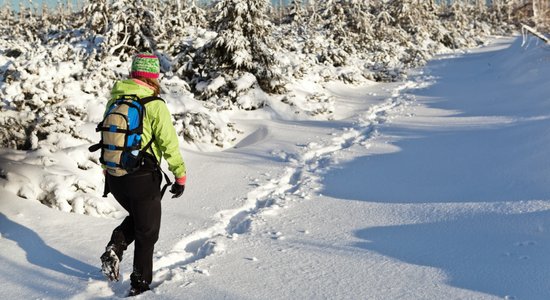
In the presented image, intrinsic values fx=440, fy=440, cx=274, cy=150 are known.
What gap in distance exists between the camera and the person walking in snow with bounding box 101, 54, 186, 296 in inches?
133

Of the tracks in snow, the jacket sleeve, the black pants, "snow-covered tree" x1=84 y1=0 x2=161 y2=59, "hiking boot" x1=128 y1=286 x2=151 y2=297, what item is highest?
"snow-covered tree" x1=84 y1=0 x2=161 y2=59

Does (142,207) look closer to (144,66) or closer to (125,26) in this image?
(144,66)

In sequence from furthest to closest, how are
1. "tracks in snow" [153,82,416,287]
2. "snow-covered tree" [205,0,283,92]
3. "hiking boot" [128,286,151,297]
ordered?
"snow-covered tree" [205,0,283,92], "tracks in snow" [153,82,416,287], "hiking boot" [128,286,151,297]

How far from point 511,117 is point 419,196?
17.9 ft

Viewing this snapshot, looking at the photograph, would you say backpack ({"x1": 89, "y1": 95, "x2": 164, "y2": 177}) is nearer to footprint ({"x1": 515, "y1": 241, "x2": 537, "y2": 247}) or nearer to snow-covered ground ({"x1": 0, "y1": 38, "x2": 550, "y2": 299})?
snow-covered ground ({"x1": 0, "y1": 38, "x2": 550, "y2": 299})

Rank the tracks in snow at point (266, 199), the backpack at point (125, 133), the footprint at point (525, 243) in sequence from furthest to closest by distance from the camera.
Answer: the tracks in snow at point (266, 199), the footprint at point (525, 243), the backpack at point (125, 133)

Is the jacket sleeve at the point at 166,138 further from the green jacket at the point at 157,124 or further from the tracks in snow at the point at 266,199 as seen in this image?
the tracks in snow at the point at 266,199

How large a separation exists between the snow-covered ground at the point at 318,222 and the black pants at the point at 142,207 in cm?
26

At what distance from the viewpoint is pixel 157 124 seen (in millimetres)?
3375

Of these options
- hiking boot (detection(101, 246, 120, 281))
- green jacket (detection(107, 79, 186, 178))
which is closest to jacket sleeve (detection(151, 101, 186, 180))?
green jacket (detection(107, 79, 186, 178))

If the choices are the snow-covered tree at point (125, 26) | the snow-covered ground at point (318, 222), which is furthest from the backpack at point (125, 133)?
the snow-covered tree at point (125, 26)

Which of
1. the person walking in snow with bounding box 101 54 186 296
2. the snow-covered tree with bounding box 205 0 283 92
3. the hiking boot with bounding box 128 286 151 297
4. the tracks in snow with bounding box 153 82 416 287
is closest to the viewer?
the person walking in snow with bounding box 101 54 186 296

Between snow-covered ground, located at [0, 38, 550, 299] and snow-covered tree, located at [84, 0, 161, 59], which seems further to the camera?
snow-covered tree, located at [84, 0, 161, 59]

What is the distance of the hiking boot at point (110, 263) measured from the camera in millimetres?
3537
